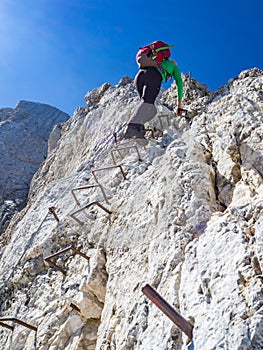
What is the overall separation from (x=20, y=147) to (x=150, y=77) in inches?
780

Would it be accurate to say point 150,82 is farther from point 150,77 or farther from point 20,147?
point 20,147

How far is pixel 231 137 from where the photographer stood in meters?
6.15

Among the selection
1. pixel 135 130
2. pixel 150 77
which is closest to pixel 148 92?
pixel 150 77

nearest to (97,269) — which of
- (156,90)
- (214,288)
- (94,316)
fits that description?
(94,316)

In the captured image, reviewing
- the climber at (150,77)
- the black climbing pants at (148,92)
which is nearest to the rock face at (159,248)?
the climber at (150,77)

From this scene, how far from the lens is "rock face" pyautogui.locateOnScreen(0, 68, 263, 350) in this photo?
3.43m

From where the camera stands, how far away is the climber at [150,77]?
9961 mm

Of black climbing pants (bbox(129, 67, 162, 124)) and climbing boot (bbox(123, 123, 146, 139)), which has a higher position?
black climbing pants (bbox(129, 67, 162, 124))

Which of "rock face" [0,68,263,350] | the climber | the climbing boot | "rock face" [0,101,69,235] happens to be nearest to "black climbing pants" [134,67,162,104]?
the climber

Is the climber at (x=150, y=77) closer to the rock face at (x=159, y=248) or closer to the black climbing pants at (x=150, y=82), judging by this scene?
the black climbing pants at (x=150, y=82)

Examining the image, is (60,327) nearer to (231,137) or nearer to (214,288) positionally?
(214,288)

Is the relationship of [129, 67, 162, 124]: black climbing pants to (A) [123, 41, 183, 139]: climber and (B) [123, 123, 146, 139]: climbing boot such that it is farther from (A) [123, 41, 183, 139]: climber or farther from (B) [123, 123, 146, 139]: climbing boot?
(B) [123, 123, 146, 139]: climbing boot

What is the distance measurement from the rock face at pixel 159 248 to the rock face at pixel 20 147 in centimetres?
922

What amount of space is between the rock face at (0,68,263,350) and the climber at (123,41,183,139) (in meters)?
0.58
